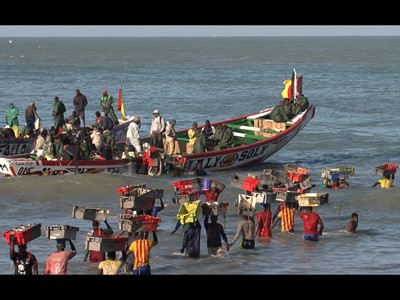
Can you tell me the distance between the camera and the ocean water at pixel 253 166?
17.6 m

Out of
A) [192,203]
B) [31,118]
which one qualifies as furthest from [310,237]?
[31,118]

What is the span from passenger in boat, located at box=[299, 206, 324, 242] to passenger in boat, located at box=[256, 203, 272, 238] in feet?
1.92

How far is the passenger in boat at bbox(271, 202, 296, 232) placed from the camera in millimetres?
19047

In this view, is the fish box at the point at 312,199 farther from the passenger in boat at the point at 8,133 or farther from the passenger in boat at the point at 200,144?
the passenger in boat at the point at 8,133

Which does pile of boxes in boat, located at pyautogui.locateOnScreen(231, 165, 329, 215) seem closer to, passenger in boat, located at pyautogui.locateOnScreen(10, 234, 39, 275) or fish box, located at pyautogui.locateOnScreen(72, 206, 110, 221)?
fish box, located at pyautogui.locateOnScreen(72, 206, 110, 221)

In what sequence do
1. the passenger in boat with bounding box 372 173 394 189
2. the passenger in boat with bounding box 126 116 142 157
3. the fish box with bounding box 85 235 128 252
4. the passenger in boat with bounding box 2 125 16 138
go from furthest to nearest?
the passenger in boat with bounding box 2 125 16 138, the passenger in boat with bounding box 126 116 142 157, the passenger in boat with bounding box 372 173 394 189, the fish box with bounding box 85 235 128 252

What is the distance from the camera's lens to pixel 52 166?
979 inches

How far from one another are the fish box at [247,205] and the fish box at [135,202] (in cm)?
157

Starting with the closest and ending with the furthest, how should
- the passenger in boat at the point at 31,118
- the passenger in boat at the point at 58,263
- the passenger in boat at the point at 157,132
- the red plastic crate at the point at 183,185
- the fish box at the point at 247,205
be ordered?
the passenger in boat at the point at 58,263, the fish box at the point at 247,205, the red plastic crate at the point at 183,185, the passenger in boat at the point at 157,132, the passenger in boat at the point at 31,118

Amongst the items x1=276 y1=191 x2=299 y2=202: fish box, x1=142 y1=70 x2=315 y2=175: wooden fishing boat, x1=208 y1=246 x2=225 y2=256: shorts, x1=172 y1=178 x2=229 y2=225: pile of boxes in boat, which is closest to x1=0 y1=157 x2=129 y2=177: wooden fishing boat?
x1=142 y1=70 x2=315 y2=175: wooden fishing boat

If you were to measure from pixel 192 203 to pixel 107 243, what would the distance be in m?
2.30

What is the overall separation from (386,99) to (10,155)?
3196 centimetres

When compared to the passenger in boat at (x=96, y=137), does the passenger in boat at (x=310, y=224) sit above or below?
below

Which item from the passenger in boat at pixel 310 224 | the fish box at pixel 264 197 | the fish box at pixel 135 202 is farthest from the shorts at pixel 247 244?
the fish box at pixel 135 202
